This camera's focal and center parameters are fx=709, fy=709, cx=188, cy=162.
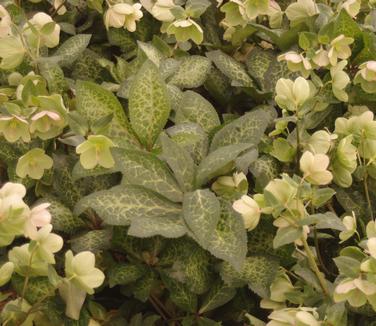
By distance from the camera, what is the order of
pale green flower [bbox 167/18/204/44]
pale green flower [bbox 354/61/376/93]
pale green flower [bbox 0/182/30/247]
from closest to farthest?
pale green flower [bbox 0/182/30/247] < pale green flower [bbox 354/61/376/93] < pale green flower [bbox 167/18/204/44]

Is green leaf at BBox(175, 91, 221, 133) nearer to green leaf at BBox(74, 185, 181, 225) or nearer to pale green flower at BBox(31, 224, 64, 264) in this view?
green leaf at BBox(74, 185, 181, 225)

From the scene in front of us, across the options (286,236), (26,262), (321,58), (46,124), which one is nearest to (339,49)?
(321,58)

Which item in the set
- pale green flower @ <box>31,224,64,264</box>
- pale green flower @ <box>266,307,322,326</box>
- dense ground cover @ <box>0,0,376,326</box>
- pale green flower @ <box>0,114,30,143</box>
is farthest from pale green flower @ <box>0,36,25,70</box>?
pale green flower @ <box>266,307,322,326</box>

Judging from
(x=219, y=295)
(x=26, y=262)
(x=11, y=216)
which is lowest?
(x=219, y=295)

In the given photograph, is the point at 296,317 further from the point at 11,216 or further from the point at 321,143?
the point at 11,216

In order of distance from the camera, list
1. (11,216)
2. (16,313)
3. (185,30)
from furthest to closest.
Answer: (185,30)
(16,313)
(11,216)

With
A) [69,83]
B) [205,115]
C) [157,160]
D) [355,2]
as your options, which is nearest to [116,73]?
[69,83]

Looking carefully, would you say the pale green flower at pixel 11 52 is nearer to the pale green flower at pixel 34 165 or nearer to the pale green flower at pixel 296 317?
the pale green flower at pixel 34 165
